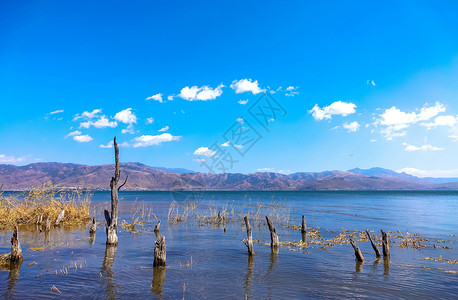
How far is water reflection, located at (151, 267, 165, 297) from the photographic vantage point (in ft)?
34.4

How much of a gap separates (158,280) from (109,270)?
8.84ft

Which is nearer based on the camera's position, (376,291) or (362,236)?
(376,291)

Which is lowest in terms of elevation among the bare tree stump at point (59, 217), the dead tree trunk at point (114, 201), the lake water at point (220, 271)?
the lake water at point (220, 271)

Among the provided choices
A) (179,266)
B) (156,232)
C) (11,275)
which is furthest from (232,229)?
(11,275)

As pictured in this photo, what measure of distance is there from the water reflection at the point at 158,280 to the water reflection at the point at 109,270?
136 centimetres

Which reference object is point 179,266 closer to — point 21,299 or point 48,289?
point 48,289

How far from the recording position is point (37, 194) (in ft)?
79.2

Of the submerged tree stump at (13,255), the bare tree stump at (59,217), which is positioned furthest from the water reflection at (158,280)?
the bare tree stump at (59,217)

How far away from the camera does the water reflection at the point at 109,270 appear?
1023 cm

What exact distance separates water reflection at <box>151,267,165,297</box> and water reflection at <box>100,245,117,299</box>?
1.36 meters

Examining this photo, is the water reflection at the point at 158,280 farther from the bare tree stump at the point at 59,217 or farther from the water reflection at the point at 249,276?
the bare tree stump at the point at 59,217

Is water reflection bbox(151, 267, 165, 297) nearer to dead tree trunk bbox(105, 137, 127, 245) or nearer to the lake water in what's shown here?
the lake water

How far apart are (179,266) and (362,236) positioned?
16.3 m

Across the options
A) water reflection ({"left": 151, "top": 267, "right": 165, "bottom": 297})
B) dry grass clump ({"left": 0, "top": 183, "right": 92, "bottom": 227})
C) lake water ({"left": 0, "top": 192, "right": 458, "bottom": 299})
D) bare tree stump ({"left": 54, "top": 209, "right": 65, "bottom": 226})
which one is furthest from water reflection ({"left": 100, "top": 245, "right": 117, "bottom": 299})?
dry grass clump ({"left": 0, "top": 183, "right": 92, "bottom": 227})
